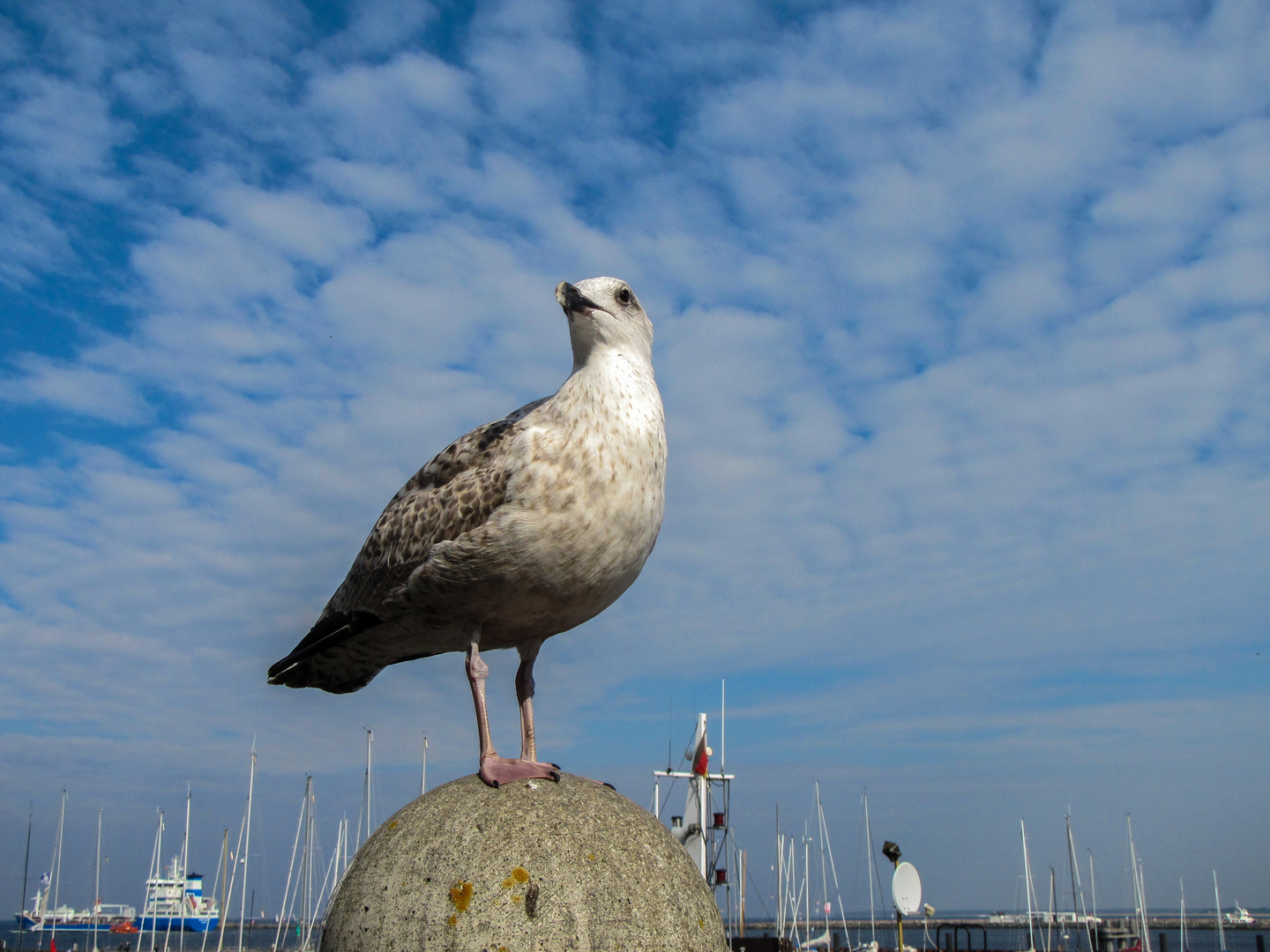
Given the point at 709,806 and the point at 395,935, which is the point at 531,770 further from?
the point at 709,806

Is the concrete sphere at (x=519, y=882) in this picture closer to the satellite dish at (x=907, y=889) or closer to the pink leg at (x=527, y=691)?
the pink leg at (x=527, y=691)

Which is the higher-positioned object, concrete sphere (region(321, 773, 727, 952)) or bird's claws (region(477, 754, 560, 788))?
bird's claws (region(477, 754, 560, 788))

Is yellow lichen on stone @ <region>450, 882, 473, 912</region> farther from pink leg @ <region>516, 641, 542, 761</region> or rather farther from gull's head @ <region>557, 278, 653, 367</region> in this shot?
gull's head @ <region>557, 278, 653, 367</region>

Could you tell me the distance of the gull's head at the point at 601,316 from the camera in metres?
8.12

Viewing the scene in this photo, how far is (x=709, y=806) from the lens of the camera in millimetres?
46250

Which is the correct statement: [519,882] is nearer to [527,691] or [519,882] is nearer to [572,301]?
[527,691]

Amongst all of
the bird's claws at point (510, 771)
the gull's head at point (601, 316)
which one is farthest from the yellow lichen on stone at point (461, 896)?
the gull's head at point (601, 316)

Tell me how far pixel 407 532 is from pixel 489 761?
80.3 inches

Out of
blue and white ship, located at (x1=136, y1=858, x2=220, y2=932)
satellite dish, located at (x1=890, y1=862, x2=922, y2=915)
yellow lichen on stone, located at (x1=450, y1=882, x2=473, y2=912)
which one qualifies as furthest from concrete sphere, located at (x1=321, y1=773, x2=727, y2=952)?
blue and white ship, located at (x1=136, y1=858, x2=220, y2=932)

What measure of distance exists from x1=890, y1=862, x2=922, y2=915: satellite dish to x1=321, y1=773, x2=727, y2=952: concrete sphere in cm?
2188

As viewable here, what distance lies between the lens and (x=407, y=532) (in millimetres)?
8312

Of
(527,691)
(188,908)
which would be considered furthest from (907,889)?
(188,908)

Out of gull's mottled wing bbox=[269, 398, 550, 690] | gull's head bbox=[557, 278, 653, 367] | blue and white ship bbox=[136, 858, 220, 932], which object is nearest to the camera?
gull's mottled wing bbox=[269, 398, 550, 690]

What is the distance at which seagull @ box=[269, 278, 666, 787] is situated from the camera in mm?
7473
